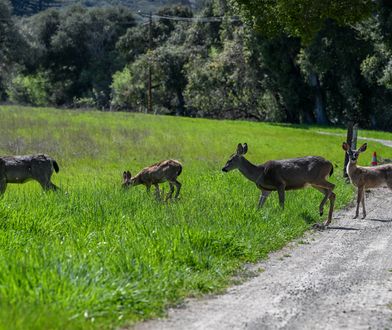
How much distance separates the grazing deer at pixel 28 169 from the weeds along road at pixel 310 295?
7.59 metres

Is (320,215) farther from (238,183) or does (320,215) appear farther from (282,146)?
(282,146)

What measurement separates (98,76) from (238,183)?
7008 cm

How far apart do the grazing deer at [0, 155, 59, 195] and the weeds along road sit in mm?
7586

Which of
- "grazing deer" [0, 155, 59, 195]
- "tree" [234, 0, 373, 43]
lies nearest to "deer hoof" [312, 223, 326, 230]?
"grazing deer" [0, 155, 59, 195]

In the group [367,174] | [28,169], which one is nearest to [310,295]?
[367,174]

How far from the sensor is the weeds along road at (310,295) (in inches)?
290

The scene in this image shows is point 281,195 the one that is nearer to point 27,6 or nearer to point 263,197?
point 263,197

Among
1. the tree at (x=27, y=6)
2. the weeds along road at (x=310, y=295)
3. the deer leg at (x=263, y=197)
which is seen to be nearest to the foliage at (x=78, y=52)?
the deer leg at (x=263, y=197)

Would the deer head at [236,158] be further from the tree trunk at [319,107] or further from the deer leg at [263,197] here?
the tree trunk at [319,107]

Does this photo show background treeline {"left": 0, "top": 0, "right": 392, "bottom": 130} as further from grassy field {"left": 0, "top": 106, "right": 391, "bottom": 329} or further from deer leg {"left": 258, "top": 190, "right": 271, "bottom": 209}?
deer leg {"left": 258, "top": 190, "right": 271, "bottom": 209}

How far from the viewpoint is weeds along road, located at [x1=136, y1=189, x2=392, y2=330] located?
7355 mm

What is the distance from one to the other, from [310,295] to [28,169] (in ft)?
35.4

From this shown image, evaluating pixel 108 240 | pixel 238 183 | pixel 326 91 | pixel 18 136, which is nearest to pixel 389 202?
pixel 238 183

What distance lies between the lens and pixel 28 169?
17.8 m
